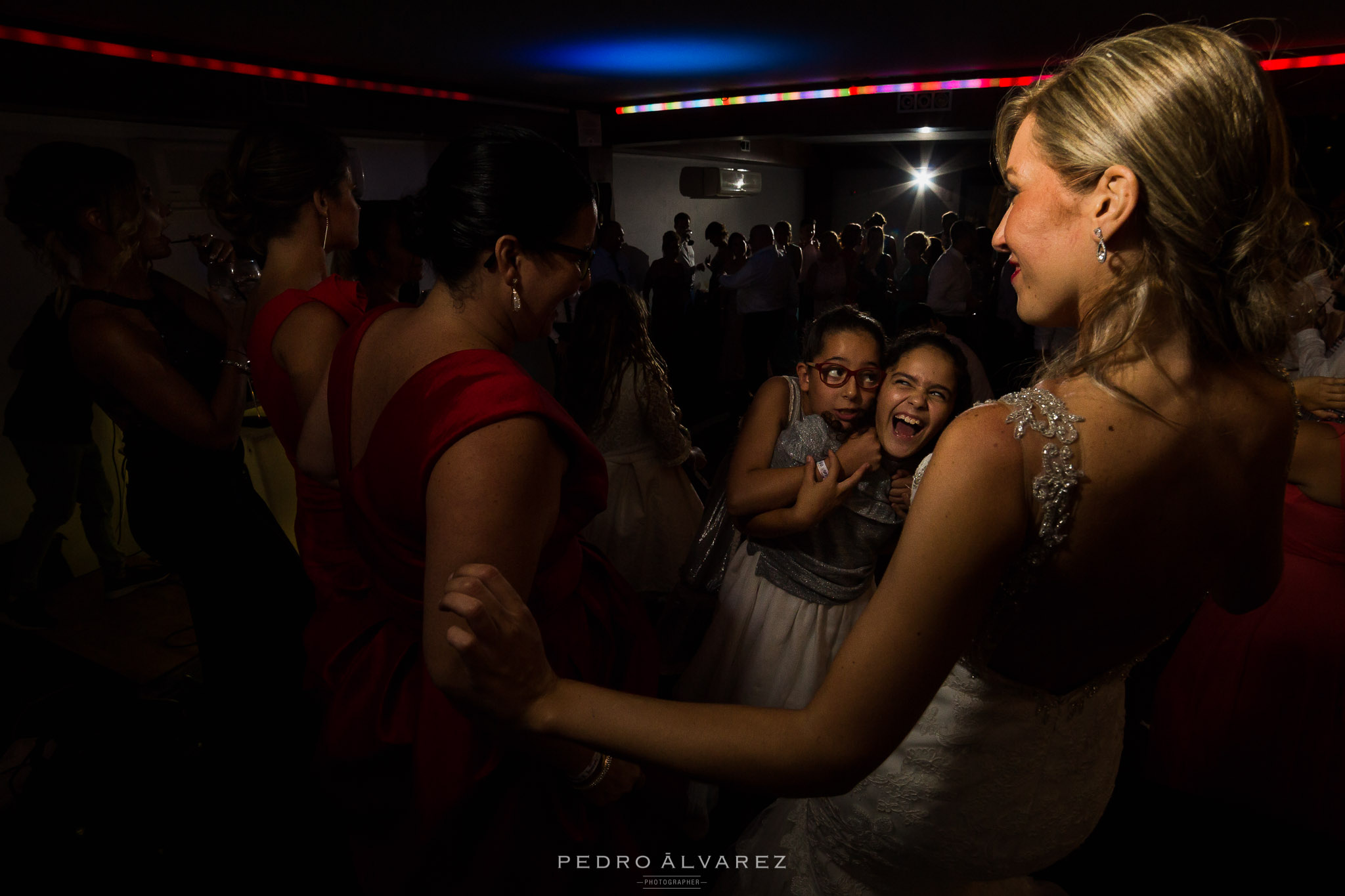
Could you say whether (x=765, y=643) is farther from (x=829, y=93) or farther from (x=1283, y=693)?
(x=829, y=93)

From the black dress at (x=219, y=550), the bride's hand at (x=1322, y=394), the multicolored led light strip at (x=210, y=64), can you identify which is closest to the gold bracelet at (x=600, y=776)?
the black dress at (x=219, y=550)

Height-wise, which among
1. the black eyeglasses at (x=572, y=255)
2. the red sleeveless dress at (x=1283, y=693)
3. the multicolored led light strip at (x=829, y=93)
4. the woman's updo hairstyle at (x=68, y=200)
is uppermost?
the multicolored led light strip at (x=829, y=93)

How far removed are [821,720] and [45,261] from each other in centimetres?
264

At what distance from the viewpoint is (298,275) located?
196 cm

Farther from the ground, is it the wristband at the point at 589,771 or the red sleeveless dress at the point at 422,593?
the red sleeveless dress at the point at 422,593

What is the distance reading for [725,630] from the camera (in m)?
2.12

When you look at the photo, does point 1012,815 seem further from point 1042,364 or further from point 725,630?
point 725,630

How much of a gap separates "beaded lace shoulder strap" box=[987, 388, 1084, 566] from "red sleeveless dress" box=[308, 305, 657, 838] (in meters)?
0.64

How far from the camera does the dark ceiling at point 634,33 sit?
3.28 m

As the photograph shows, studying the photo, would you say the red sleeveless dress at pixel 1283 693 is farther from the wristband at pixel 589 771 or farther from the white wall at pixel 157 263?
the white wall at pixel 157 263

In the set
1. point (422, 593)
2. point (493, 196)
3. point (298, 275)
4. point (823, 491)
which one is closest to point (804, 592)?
point (823, 491)

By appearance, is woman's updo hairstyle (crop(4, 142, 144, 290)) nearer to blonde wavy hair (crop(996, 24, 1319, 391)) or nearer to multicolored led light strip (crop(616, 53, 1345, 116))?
blonde wavy hair (crop(996, 24, 1319, 391))

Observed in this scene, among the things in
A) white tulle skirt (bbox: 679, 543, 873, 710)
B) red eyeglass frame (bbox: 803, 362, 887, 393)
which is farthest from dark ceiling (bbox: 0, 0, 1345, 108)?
white tulle skirt (bbox: 679, 543, 873, 710)

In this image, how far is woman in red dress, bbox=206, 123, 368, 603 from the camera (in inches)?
70.1
